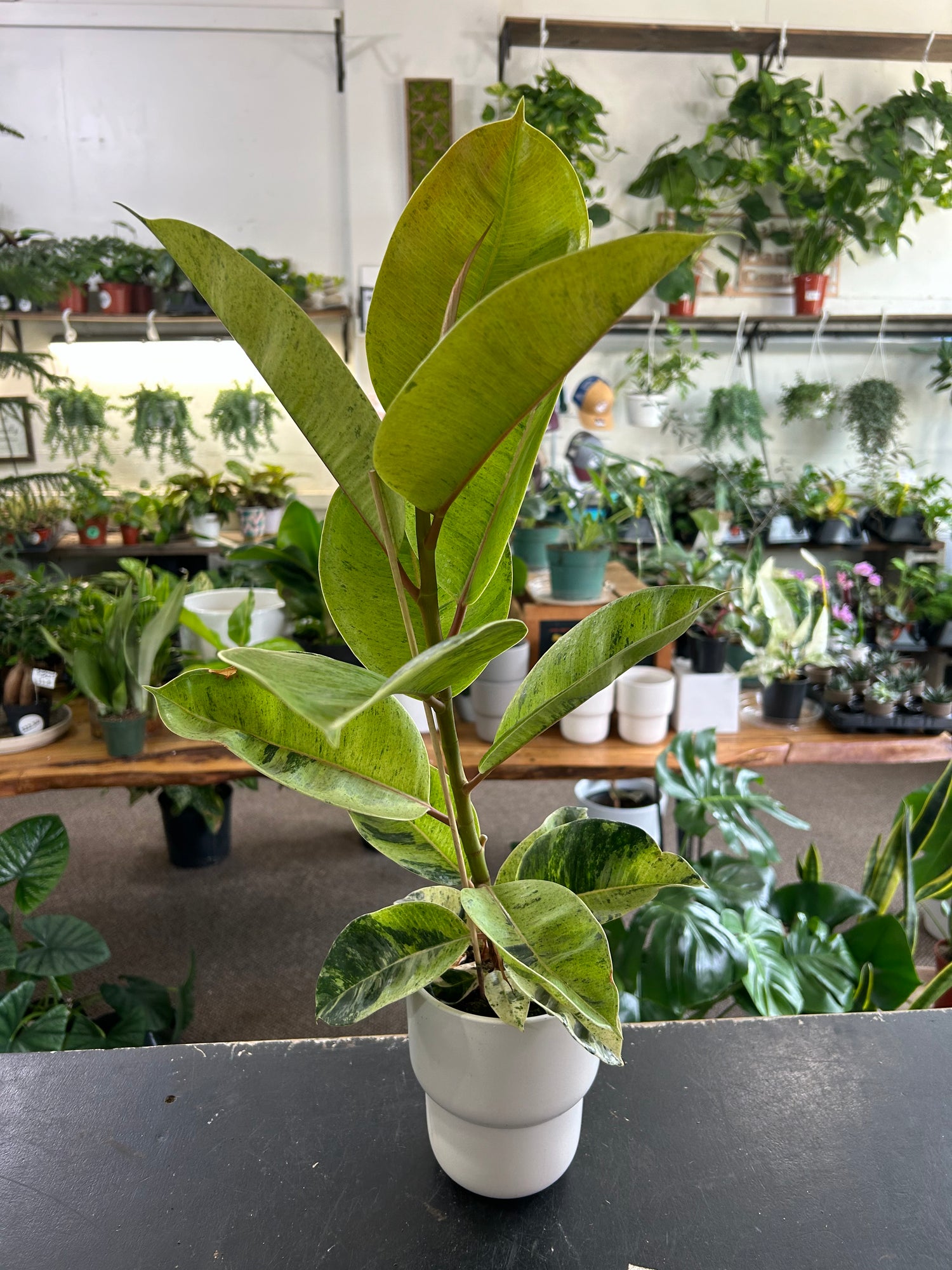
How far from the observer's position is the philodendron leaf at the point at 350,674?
0.33m

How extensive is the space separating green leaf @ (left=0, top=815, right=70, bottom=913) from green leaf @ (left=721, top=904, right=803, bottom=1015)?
1024 millimetres

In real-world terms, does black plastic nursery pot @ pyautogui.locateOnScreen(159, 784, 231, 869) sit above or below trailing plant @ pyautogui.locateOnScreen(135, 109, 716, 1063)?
below

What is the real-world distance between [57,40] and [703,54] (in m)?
2.96

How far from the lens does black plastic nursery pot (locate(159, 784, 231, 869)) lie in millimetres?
2777

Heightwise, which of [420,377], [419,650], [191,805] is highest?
[420,377]

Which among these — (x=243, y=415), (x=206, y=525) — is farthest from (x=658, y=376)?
(x=206, y=525)

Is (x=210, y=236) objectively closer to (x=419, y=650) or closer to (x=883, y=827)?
(x=419, y=650)

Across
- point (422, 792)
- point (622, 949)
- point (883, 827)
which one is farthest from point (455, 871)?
point (883, 827)

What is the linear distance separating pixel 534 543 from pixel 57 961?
1468 mm

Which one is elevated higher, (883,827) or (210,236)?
(210,236)

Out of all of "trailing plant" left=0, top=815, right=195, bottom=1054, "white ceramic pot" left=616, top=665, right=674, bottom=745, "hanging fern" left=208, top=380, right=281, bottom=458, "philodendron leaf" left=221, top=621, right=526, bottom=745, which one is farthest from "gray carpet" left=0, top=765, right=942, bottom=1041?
"philodendron leaf" left=221, top=621, right=526, bottom=745

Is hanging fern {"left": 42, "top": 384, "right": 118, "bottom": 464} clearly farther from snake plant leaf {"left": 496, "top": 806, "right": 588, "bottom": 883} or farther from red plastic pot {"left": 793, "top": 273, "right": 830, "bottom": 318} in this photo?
snake plant leaf {"left": 496, "top": 806, "right": 588, "bottom": 883}

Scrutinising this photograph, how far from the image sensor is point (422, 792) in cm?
52

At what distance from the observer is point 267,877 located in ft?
9.18
